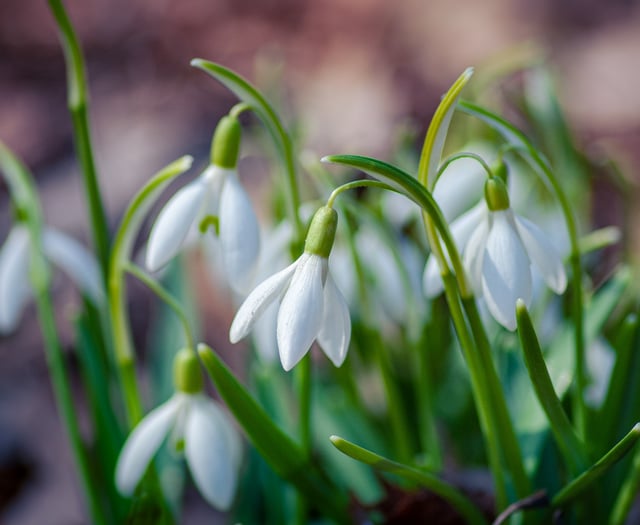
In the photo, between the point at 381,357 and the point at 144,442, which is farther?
the point at 381,357

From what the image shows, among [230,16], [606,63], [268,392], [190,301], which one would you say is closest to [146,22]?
[230,16]

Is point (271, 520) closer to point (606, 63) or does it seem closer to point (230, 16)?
point (606, 63)

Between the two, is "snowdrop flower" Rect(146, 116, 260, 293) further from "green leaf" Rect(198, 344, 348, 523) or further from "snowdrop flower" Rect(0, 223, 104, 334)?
"snowdrop flower" Rect(0, 223, 104, 334)

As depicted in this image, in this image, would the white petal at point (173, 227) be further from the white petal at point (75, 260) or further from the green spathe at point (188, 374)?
the white petal at point (75, 260)

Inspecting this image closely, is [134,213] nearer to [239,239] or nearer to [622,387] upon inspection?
[239,239]

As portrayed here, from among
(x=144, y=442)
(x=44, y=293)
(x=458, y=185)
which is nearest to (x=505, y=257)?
(x=144, y=442)

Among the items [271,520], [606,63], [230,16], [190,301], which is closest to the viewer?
[271,520]

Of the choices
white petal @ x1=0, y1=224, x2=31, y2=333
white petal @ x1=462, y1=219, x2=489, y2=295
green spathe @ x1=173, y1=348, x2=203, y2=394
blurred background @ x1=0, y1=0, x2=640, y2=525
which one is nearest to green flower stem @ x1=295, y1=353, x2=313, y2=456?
green spathe @ x1=173, y1=348, x2=203, y2=394
